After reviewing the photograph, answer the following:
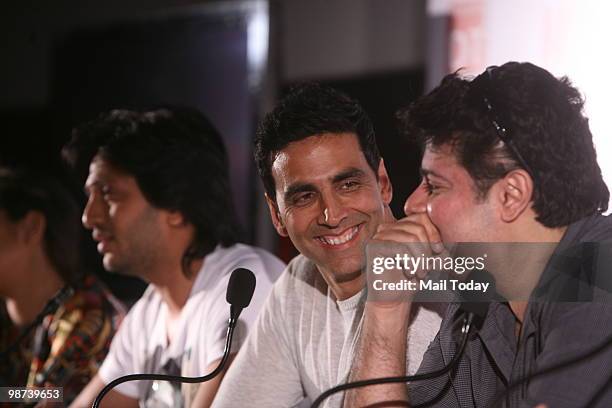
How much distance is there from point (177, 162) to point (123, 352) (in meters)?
0.39

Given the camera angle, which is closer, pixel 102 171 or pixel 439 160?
pixel 439 160

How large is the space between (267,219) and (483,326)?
692mm

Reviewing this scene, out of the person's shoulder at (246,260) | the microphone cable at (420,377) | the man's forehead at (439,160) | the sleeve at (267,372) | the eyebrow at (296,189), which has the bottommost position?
the sleeve at (267,372)

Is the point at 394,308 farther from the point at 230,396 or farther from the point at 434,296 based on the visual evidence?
the point at 230,396

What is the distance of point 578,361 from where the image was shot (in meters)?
1.01

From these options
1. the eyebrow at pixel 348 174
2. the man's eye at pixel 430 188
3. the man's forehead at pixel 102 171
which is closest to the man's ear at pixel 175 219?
the man's forehead at pixel 102 171

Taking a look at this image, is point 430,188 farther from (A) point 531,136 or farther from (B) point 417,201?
(A) point 531,136

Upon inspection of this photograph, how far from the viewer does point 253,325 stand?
138cm

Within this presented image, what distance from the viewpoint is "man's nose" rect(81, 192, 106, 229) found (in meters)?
1.52

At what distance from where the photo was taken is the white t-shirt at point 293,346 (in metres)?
1.30

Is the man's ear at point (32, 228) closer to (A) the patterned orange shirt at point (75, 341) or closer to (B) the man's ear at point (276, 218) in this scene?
(A) the patterned orange shirt at point (75, 341)

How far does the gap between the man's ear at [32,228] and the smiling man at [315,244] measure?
67 cm

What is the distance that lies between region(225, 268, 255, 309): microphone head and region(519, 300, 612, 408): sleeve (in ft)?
1.56

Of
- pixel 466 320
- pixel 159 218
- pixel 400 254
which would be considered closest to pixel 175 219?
pixel 159 218
